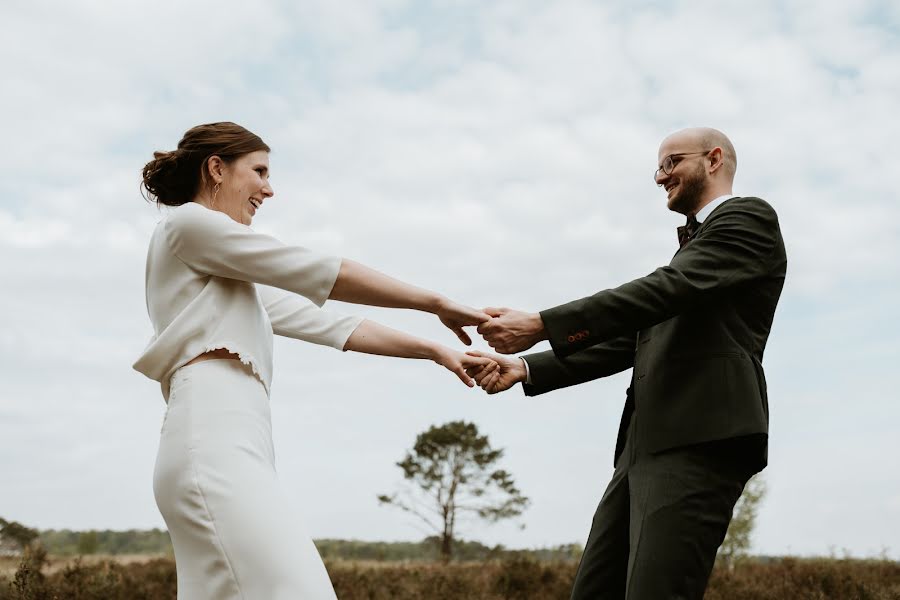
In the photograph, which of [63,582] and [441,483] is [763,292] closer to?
[63,582]

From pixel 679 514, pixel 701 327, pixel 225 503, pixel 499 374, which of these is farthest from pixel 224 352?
pixel 499 374

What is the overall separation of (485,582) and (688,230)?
26.5 ft

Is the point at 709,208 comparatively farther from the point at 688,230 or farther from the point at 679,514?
the point at 679,514

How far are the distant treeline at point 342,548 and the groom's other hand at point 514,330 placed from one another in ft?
27.9

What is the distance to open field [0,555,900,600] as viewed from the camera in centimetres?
903

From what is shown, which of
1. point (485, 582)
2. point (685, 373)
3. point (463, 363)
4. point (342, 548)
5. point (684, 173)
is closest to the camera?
point (685, 373)

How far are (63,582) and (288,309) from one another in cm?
694

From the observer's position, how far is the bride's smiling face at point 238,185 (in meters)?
3.26

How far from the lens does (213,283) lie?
9.76 ft

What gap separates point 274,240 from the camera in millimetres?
2963

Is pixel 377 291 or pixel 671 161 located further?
pixel 671 161

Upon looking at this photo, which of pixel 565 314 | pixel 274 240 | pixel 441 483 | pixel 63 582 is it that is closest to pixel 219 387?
pixel 274 240

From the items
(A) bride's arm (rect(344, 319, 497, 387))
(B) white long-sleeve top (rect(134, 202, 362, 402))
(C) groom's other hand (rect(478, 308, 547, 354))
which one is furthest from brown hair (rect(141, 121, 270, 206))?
(C) groom's other hand (rect(478, 308, 547, 354))

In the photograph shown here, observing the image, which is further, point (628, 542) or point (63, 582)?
point (63, 582)
